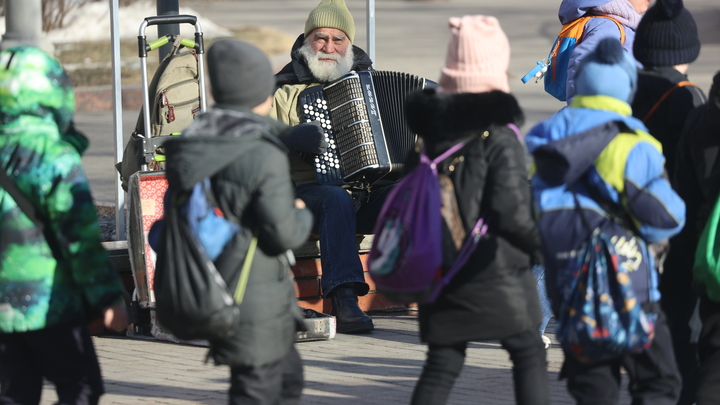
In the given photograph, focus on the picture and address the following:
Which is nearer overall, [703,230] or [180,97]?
[703,230]

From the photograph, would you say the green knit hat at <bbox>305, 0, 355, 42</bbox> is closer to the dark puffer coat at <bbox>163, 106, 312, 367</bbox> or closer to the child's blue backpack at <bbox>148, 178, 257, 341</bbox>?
the dark puffer coat at <bbox>163, 106, 312, 367</bbox>

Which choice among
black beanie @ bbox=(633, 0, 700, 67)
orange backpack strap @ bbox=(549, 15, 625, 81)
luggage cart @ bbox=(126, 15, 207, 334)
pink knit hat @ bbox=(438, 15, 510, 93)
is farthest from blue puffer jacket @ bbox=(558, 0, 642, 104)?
luggage cart @ bbox=(126, 15, 207, 334)

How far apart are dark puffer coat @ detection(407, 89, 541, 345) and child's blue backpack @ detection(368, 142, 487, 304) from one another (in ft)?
0.16

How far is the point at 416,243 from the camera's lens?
3520 mm

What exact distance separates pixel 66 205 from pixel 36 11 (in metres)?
4.19

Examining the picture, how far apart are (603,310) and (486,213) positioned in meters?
0.48

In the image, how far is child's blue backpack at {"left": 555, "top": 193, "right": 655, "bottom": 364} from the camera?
3.38 meters

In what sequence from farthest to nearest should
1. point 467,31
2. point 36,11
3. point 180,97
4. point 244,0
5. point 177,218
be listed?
point 244,0 → point 36,11 → point 180,97 → point 467,31 → point 177,218

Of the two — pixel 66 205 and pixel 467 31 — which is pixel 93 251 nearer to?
pixel 66 205

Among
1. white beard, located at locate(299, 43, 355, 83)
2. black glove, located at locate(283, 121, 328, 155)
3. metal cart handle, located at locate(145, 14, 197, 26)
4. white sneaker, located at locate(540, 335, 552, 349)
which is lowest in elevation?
white sneaker, located at locate(540, 335, 552, 349)

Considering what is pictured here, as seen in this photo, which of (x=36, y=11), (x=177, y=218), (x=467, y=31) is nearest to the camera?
(x=177, y=218)

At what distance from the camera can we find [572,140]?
3459mm

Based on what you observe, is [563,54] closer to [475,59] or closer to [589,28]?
[589,28]

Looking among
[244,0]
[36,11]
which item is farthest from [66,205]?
[244,0]
